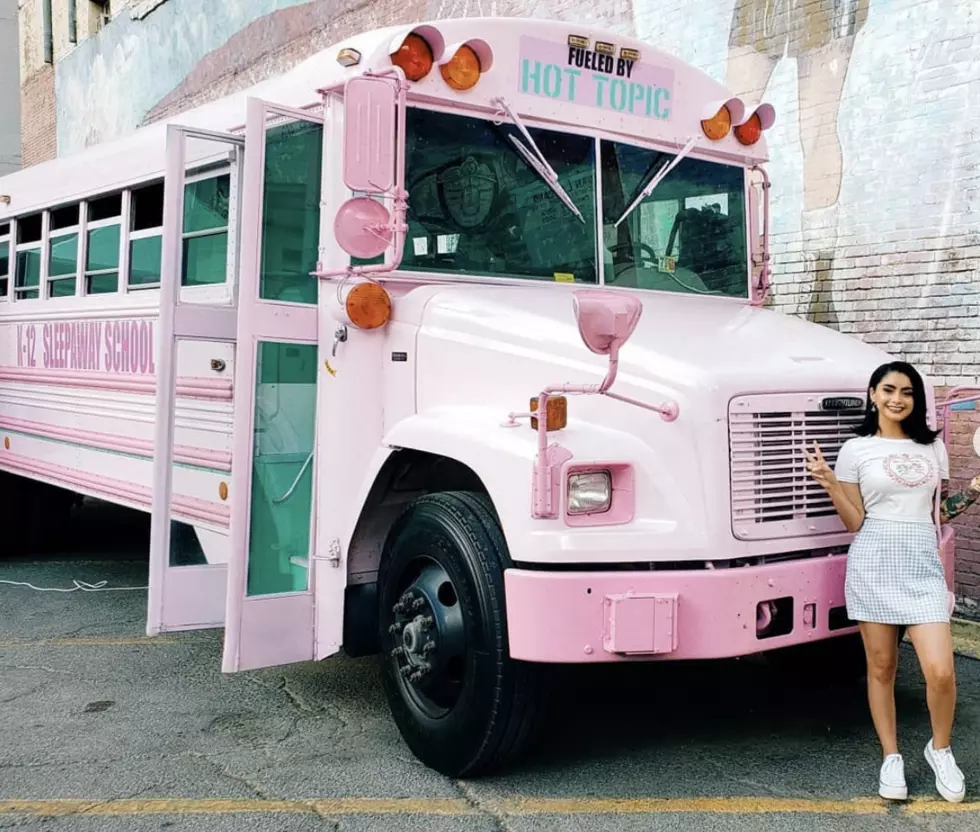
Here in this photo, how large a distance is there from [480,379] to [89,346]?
128 inches

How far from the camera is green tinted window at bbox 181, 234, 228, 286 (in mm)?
4918

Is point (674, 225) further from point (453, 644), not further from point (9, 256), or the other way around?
point (9, 256)

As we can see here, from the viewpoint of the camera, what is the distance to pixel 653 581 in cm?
326

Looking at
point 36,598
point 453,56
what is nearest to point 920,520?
point 453,56

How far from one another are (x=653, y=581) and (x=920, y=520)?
0.91m

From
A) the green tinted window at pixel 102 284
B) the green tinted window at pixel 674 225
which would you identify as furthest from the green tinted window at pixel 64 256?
the green tinted window at pixel 674 225

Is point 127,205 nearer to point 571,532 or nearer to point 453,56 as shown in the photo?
point 453,56

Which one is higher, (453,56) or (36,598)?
(453,56)

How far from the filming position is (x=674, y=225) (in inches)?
185

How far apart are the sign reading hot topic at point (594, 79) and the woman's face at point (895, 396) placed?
1.66 meters

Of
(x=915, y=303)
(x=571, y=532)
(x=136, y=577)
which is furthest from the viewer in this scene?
(x=136, y=577)

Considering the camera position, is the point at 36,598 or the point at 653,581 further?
the point at 36,598

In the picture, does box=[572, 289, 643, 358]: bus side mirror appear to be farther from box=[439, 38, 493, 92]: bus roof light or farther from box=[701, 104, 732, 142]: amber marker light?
box=[701, 104, 732, 142]: amber marker light

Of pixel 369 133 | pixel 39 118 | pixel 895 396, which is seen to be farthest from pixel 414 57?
pixel 39 118
